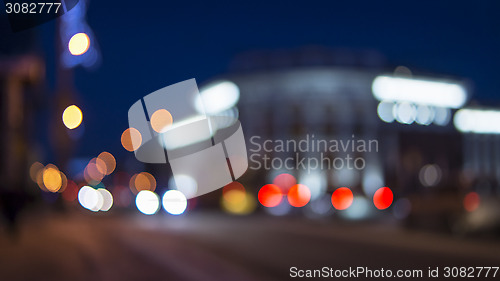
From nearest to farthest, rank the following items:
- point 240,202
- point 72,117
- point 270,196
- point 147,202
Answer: point 72,117 → point 270,196 → point 240,202 → point 147,202

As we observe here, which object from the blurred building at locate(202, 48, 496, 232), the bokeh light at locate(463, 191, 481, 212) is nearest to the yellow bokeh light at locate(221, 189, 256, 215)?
the bokeh light at locate(463, 191, 481, 212)

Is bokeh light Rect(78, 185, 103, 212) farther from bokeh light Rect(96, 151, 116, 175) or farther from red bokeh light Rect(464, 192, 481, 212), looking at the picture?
red bokeh light Rect(464, 192, 481, 212)

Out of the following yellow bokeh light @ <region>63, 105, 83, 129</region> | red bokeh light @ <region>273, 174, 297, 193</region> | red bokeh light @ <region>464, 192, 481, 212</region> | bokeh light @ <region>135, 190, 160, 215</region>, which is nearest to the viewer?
red bokeh light @ <region>464, 192, 481, 212</region>

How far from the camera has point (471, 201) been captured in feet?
55.3

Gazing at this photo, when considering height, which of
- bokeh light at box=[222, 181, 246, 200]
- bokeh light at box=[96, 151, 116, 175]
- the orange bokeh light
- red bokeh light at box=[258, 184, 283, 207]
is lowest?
the orange bokeh light

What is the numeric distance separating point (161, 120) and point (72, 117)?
9.33 ft

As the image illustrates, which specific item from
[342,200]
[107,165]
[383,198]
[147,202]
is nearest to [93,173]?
[107,165]

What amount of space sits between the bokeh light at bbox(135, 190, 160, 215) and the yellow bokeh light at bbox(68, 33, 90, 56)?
587 inches

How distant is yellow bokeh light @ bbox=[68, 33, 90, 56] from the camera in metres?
13.4

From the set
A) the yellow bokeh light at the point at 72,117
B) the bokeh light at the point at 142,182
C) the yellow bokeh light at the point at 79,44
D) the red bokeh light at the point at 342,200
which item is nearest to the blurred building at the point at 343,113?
the bokeh light at the point at 142,182

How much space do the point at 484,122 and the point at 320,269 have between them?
23562 mm

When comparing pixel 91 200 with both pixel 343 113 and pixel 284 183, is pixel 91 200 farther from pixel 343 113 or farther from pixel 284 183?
pixel 343 113

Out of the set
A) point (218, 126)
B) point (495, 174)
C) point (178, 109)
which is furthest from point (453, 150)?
point (178, 109)

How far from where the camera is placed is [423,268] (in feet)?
30.7
